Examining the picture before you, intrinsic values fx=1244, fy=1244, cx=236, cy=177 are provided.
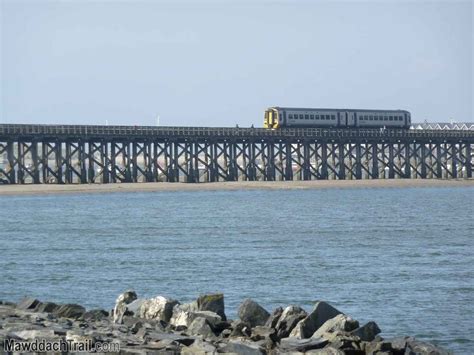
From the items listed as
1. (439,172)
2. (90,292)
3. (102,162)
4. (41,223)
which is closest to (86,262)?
(90,292)

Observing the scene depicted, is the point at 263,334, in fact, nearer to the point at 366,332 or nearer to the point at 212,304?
the point at 366,332

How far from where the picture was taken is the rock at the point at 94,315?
22.3 meters

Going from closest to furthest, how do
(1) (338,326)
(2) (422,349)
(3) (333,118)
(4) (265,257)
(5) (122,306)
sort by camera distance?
(2) (422,349) → (1) (338,326) → (5) (122,306) → (4) (265,257) → (3) (333,118)

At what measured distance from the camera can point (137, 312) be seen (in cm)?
2241

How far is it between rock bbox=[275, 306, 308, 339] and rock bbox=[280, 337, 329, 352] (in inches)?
37.5

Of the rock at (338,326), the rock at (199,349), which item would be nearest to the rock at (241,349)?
the rock at (199,349)

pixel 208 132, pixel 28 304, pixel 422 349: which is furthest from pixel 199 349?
pixel 208 132

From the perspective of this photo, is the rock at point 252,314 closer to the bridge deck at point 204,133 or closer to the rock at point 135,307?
the rock at point 135,307

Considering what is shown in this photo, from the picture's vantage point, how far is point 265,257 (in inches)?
1433

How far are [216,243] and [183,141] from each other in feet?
161

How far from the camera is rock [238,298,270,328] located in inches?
851

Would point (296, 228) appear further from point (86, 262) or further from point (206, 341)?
point (206, 341)

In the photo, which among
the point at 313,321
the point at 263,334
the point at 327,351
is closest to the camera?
the point at 327,351

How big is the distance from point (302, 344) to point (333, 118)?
271 feet
